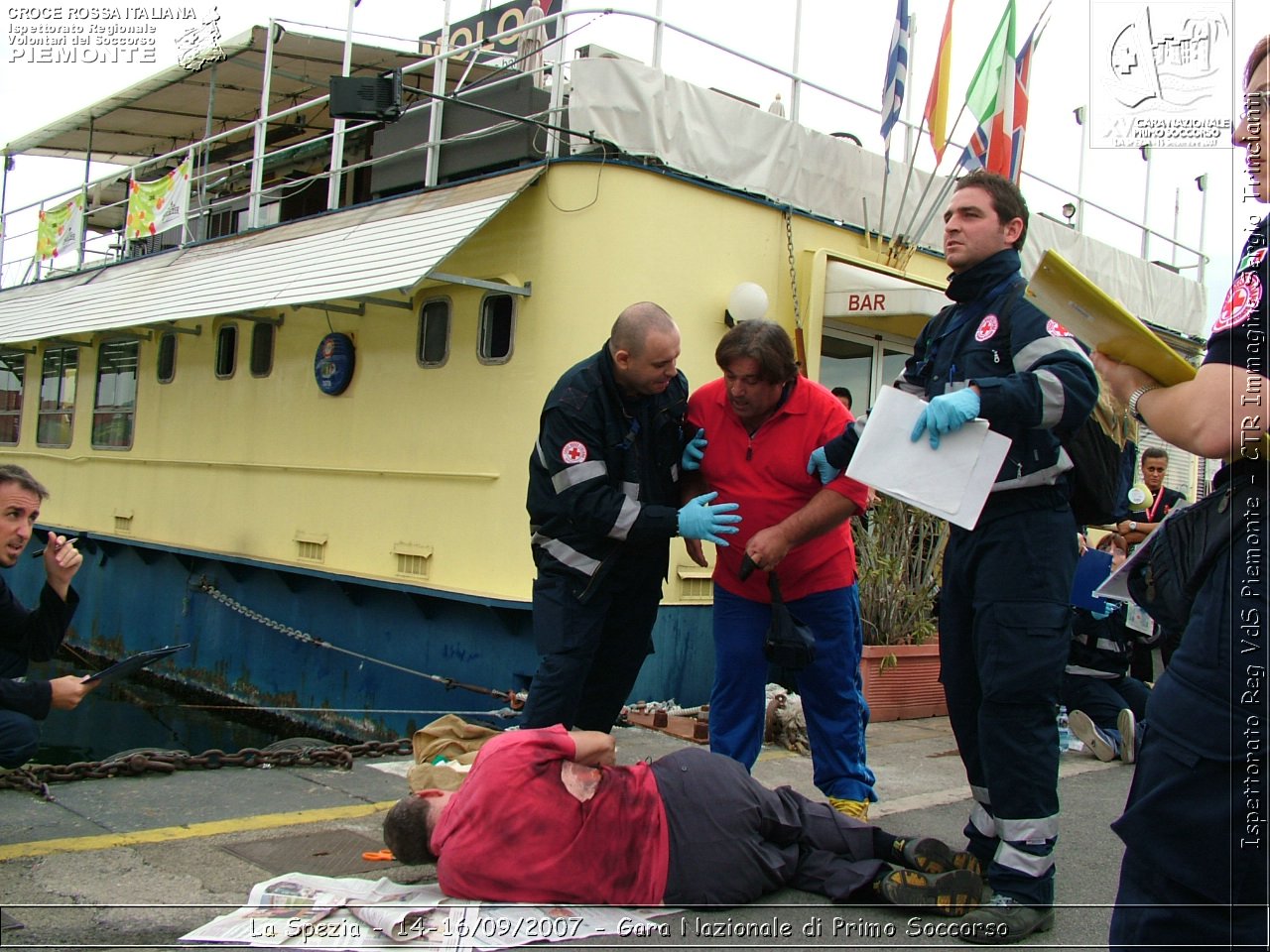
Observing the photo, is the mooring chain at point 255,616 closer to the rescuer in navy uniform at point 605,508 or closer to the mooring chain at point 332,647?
the mooring chain at point 332,647

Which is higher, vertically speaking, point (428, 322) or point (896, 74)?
point (896, 74)

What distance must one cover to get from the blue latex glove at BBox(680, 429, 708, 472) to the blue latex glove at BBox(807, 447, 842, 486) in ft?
1.44

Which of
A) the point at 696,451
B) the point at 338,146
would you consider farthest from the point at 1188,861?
the point at 338,146

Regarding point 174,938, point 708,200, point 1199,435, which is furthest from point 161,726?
point 1199,435

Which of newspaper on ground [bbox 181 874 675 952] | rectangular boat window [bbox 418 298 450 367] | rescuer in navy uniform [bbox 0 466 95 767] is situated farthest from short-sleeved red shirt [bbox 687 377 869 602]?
rectangular boat window [bbox 418 298 450 367]

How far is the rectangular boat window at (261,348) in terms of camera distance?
11352mm

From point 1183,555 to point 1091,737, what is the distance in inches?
188

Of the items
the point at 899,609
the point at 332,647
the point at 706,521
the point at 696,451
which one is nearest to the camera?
the point at 706,521

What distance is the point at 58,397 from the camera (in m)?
15.8

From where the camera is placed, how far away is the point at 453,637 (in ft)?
28.1

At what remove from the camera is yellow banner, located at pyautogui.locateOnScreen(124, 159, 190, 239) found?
41.6 ft

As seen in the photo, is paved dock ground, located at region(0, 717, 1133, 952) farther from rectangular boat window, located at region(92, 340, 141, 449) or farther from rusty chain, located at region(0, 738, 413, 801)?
rectangular boat window, located at region(92, 340, 141, 449)

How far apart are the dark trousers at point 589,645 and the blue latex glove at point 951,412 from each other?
1.41 meters

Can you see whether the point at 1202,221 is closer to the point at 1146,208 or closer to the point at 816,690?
the point at 1146,208
